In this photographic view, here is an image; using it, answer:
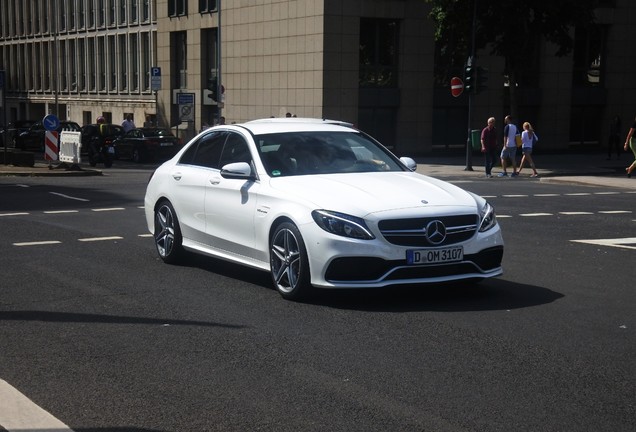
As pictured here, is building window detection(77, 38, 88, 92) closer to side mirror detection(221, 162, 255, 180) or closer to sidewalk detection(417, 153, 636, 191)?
sidewalk detection(417, 153, 636, 191)

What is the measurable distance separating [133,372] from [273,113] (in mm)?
40159

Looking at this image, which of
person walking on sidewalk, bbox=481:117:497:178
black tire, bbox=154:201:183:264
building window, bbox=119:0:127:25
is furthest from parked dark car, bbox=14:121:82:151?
black tire, bbox=154:201:183:264

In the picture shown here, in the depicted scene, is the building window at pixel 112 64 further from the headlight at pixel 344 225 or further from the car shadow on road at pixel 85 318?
the headlight at pixel 344 225

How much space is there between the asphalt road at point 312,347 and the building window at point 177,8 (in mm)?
44321

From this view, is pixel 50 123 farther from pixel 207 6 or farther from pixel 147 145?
pixel 207 6

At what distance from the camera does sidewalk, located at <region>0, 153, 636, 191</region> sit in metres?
29.4

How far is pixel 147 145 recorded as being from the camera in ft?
143

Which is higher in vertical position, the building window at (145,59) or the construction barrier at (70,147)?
the building window at (145,59)

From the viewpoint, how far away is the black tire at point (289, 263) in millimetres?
9094

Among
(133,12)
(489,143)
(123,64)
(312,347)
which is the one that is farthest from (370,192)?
(123,64)

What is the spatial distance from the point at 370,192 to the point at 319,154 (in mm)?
1216

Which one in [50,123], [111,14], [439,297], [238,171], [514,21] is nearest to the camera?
[439,297]

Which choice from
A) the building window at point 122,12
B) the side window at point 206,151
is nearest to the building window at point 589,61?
the building window at point 122,12

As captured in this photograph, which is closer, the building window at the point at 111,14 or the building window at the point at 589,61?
the building window at the point at 589,61
